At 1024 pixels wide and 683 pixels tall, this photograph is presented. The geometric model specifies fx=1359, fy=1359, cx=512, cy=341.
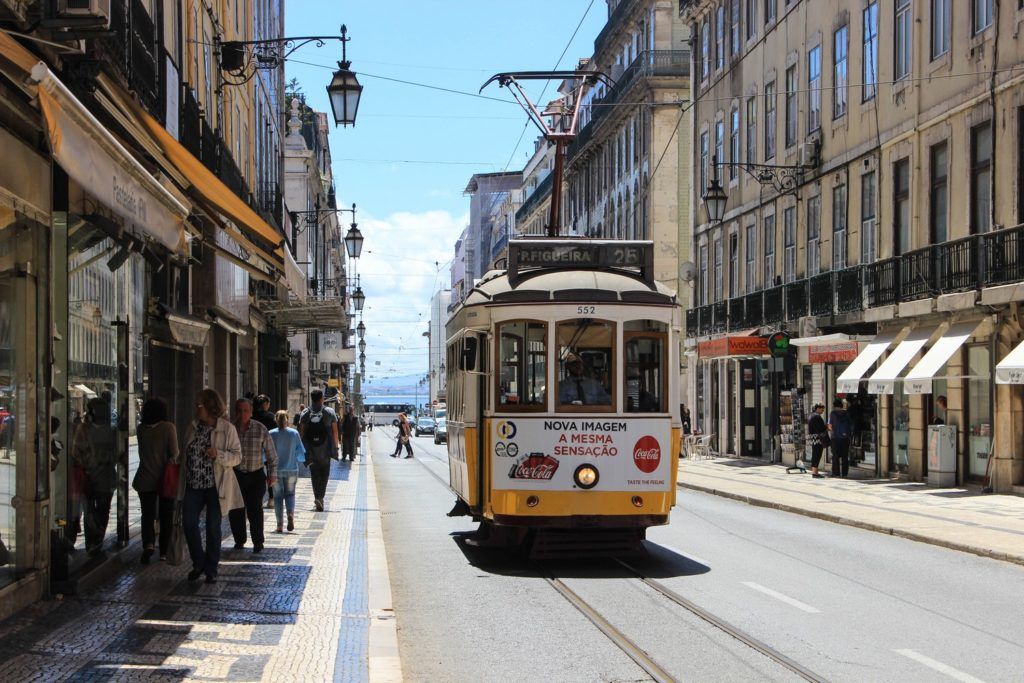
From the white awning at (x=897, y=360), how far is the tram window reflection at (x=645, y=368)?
44.6ft

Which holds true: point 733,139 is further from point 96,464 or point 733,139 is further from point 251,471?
point 96,464

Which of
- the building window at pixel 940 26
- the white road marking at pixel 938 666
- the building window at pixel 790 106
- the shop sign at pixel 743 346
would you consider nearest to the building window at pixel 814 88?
the building window at pixel 790 106

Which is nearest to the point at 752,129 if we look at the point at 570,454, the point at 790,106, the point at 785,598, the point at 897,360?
the point at 790,106

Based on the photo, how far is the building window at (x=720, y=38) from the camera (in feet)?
143

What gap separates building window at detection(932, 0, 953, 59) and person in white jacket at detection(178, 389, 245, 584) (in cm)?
1912

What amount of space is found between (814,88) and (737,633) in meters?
26.8

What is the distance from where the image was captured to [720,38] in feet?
144

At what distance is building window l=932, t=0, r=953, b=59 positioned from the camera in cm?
2620

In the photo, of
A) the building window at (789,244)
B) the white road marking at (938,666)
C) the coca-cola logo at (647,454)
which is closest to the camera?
the white road marking at (938,666)

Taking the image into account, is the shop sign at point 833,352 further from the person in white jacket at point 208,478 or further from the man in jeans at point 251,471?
the person in white jacket at point 208,478

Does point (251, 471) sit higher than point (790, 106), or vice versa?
point (790, 106)

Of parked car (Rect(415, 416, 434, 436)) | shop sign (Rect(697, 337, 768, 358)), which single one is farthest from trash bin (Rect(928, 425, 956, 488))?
parked car (Rect(415, 416, 434, 436))

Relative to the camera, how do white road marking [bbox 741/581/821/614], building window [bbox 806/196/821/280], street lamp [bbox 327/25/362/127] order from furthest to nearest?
building window [bbox 806/196/821/280] → street lamp [bbox 327/25/362/127] → white road marking [bbox 741/581/821/614]

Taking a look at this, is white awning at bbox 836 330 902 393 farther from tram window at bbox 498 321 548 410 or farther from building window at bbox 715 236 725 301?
tram window at bbox 498 321 548 410
